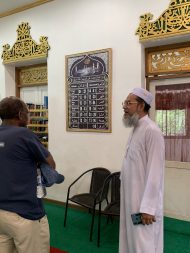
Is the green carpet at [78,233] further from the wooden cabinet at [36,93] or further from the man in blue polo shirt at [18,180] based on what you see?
the wooden cabinet at [36,93]

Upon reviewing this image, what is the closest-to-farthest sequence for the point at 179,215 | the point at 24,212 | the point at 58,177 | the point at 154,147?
the point at 24,212
the point at 58,177
the point at 154,147
the point at 179,215

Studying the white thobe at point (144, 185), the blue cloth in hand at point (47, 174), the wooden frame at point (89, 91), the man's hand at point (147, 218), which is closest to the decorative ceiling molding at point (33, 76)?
the wooden frame at point (89, 91)

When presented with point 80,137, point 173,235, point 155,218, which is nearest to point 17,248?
point 155,218

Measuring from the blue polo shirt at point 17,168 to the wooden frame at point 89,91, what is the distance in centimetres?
200

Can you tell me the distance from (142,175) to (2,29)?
393 cm

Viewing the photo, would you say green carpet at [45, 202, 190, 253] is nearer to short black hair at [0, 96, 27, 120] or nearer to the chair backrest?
the chair backrest

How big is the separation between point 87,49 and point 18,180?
8.29ft

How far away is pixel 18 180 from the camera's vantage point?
156 centimetres

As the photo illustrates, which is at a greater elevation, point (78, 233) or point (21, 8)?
point (21, 8)

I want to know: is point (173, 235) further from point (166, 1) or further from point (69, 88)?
point (166, 1)

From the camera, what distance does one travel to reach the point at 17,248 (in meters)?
1.61

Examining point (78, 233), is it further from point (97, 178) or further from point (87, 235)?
point (97, 178)

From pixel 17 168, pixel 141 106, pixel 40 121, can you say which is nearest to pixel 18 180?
pixel 17 168

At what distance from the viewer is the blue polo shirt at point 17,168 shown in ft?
5.04
